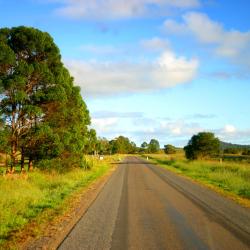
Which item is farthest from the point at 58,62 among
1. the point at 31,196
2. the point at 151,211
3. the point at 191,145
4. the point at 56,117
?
the point at 191,145

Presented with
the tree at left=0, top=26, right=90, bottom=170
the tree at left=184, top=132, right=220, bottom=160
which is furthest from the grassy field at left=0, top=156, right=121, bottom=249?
the tree at left=184, top=132, right=220, bottom=160

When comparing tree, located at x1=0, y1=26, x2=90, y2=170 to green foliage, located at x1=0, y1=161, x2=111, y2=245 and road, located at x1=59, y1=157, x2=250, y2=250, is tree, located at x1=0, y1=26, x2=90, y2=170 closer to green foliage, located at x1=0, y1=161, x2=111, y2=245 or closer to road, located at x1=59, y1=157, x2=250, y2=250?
green foliage, located at x1=0, y1=161, x2=111, y2=245

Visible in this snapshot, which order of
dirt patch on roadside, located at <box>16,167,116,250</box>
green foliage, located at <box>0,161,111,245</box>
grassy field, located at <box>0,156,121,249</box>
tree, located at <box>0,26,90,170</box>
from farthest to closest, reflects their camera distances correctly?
tree, located at <box>0,26,90,170</box> → green foliage, located at <box>0,161,111,245</box> → grassy field, located at <box>0,156,121,249</box> → dirt patch on roadside, located at <box>16,167,116,250</box>

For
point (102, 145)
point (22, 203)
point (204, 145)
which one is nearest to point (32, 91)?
point (22, 203)

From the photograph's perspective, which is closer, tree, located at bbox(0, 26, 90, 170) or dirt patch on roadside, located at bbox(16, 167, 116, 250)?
dirt patch on roadside, located at bbox(16, 167, 116, 250)

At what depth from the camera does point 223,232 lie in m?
10.2

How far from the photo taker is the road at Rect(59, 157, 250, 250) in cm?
892

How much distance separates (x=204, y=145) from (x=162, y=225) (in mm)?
59219

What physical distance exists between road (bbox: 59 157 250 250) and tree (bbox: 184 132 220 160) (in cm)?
5185

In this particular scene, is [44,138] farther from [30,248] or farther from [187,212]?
[30,248]

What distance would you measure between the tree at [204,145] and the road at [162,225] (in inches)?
2041

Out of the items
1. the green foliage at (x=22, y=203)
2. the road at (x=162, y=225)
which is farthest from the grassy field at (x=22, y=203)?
the road at (x=162, y=225)

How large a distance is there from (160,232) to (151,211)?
3.70 m

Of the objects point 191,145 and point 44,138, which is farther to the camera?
point 191,145
